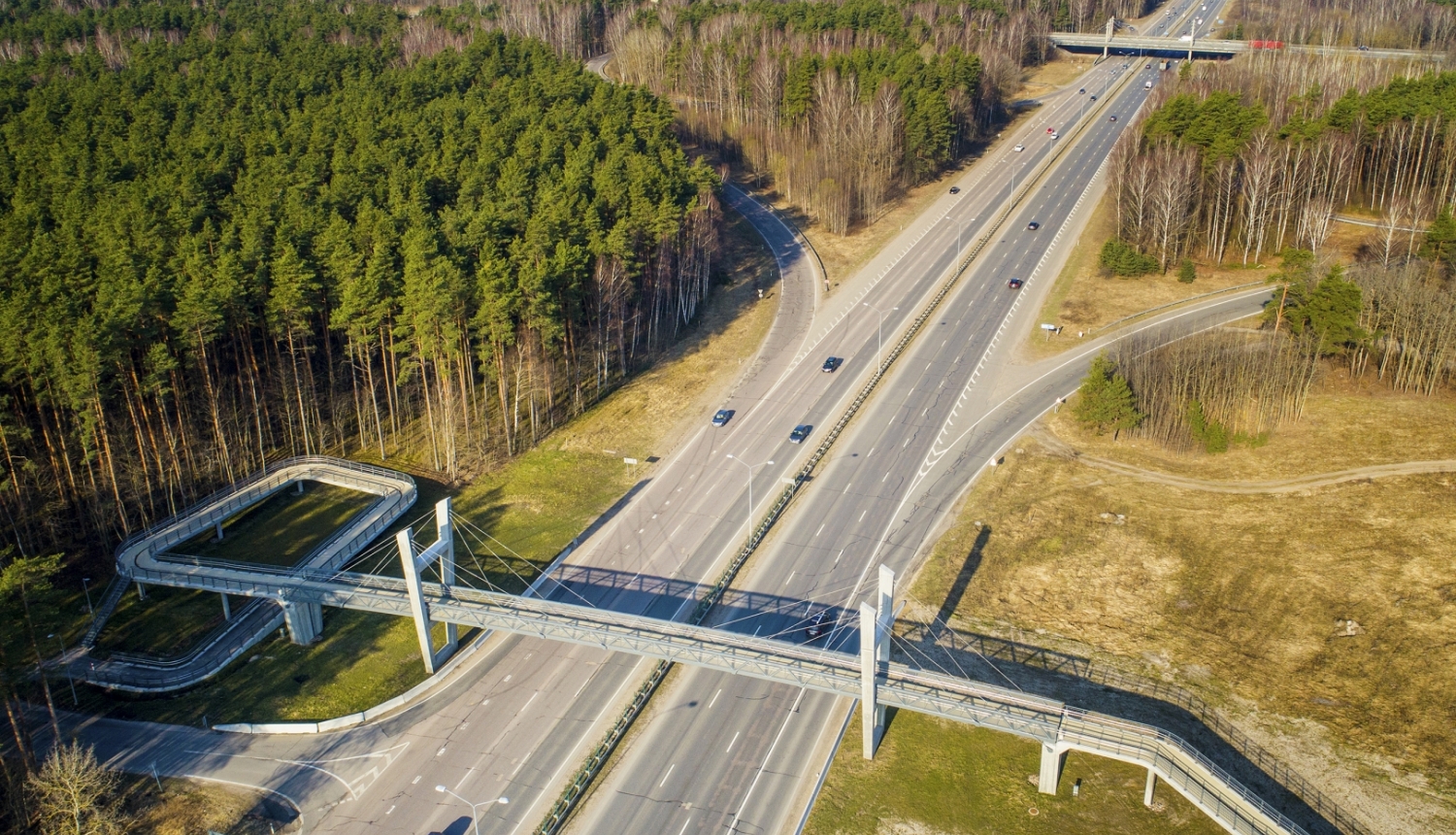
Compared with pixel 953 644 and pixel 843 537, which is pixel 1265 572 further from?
pixel 843 537

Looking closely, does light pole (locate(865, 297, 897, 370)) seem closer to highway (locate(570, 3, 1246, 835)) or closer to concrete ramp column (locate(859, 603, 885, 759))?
highway (locate(570, 3, 1246, 835))

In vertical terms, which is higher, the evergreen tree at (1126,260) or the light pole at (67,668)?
the evergreen tree at (1126,260)

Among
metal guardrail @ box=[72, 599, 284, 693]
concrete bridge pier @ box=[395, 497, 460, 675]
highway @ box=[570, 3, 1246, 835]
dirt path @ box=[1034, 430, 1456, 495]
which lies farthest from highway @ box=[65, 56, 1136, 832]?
dirt path @ box=[1034, 430, 1456, 495]

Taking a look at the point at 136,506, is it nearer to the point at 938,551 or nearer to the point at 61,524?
the point at 61,524

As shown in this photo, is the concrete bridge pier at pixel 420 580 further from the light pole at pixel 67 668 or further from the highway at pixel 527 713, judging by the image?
the light pole at pixel 67 668

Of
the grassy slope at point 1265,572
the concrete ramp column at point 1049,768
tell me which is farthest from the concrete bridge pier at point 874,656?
the grassy slope at point 1265,572

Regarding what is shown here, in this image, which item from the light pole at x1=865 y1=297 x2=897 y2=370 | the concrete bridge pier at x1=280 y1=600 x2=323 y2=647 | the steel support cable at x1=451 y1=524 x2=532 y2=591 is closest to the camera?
the concrete bridge pier at x1=280 y1=600 x2=323 y2=647
